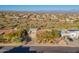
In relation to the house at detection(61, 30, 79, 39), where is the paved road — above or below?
below

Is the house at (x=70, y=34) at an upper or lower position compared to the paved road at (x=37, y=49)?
upper

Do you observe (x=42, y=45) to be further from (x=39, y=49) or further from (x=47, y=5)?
(x=47, y=5)

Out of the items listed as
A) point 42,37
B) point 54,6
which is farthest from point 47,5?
point 42,37

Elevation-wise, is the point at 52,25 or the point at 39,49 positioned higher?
the point at 52,25

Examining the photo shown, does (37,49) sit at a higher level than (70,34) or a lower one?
lower
